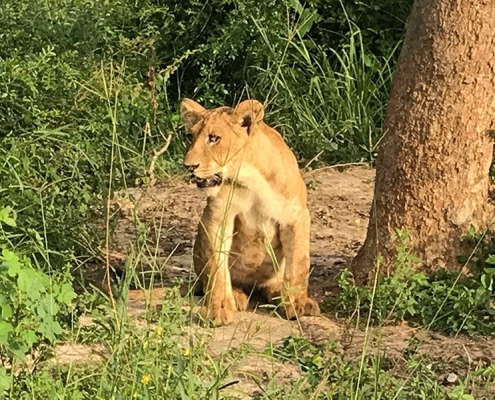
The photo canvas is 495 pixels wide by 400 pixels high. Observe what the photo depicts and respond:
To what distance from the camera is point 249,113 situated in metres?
5.25

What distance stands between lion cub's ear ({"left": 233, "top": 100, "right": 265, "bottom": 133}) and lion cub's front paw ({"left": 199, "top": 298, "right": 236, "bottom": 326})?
803 mm

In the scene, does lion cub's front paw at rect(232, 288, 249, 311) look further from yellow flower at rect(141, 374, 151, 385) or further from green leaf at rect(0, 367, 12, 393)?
green leaf at rect(0, 367, 12, 393)

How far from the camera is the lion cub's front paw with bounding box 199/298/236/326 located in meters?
5.16

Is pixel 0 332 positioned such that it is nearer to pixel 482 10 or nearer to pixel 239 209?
pixel 239 209

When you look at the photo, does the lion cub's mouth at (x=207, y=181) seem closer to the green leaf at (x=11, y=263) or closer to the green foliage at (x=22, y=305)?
the green foliage at (x=22, y=305)

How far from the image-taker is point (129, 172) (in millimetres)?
7395

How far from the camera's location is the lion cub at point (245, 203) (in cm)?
518

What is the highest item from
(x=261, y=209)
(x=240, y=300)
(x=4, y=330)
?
(x=261, y=209)

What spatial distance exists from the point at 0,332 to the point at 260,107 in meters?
1.95

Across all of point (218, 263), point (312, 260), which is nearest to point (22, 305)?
point (218, 263)

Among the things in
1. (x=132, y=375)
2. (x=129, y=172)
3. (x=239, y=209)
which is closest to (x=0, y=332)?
(x=132, y=375)

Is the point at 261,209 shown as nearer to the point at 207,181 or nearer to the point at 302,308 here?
the point at 207,181

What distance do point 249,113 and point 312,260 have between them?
141cm

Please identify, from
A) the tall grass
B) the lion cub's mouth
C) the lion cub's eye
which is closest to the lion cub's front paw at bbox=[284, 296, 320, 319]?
the lion cub's mouth
